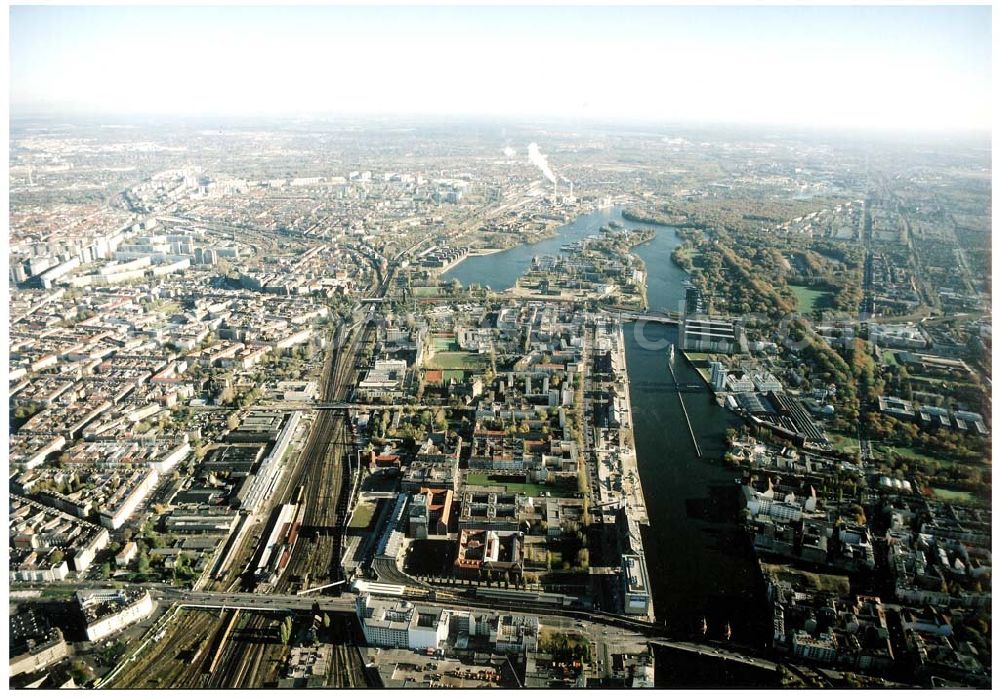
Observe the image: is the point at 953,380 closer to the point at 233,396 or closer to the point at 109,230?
the point at 233,396

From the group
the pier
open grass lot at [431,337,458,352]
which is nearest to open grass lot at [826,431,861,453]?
the pier

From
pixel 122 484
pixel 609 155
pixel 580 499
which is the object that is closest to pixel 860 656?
pixel 580 499

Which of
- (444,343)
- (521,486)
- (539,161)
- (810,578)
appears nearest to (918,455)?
(810,578)

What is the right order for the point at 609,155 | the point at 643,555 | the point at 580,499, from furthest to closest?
the point at 609,155
the point at 580,499
the point at 643,555

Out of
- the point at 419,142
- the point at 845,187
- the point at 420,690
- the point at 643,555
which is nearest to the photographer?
the point at 420,690

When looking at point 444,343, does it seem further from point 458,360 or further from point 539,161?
point 539,161

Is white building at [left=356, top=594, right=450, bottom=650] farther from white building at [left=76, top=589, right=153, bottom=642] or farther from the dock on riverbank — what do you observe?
the dock on riverbank
